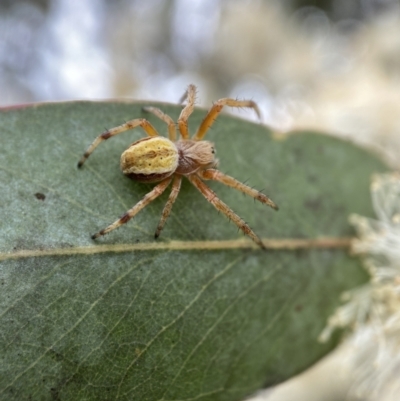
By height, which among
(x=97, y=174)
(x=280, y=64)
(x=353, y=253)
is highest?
(x=280, y=64)

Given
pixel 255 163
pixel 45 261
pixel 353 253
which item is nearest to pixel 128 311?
pixel 45 261

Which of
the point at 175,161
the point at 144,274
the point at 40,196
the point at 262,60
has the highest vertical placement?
the point at 262,60

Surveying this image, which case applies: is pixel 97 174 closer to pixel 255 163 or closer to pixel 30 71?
pixel 255 163

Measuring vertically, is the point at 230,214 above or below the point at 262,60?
below

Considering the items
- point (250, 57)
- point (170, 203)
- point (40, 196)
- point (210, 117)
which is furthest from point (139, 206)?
point (250, 57)

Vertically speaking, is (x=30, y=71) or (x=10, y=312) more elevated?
(x=30, y=71)

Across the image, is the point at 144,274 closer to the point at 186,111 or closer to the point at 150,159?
the point at 150,159

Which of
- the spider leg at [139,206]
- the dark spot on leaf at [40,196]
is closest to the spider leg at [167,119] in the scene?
the spider leg at [139,206]

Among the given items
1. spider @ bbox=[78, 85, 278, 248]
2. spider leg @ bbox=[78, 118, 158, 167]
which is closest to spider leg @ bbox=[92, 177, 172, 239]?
spider @ bbox=[78, 85, 278, 248]
